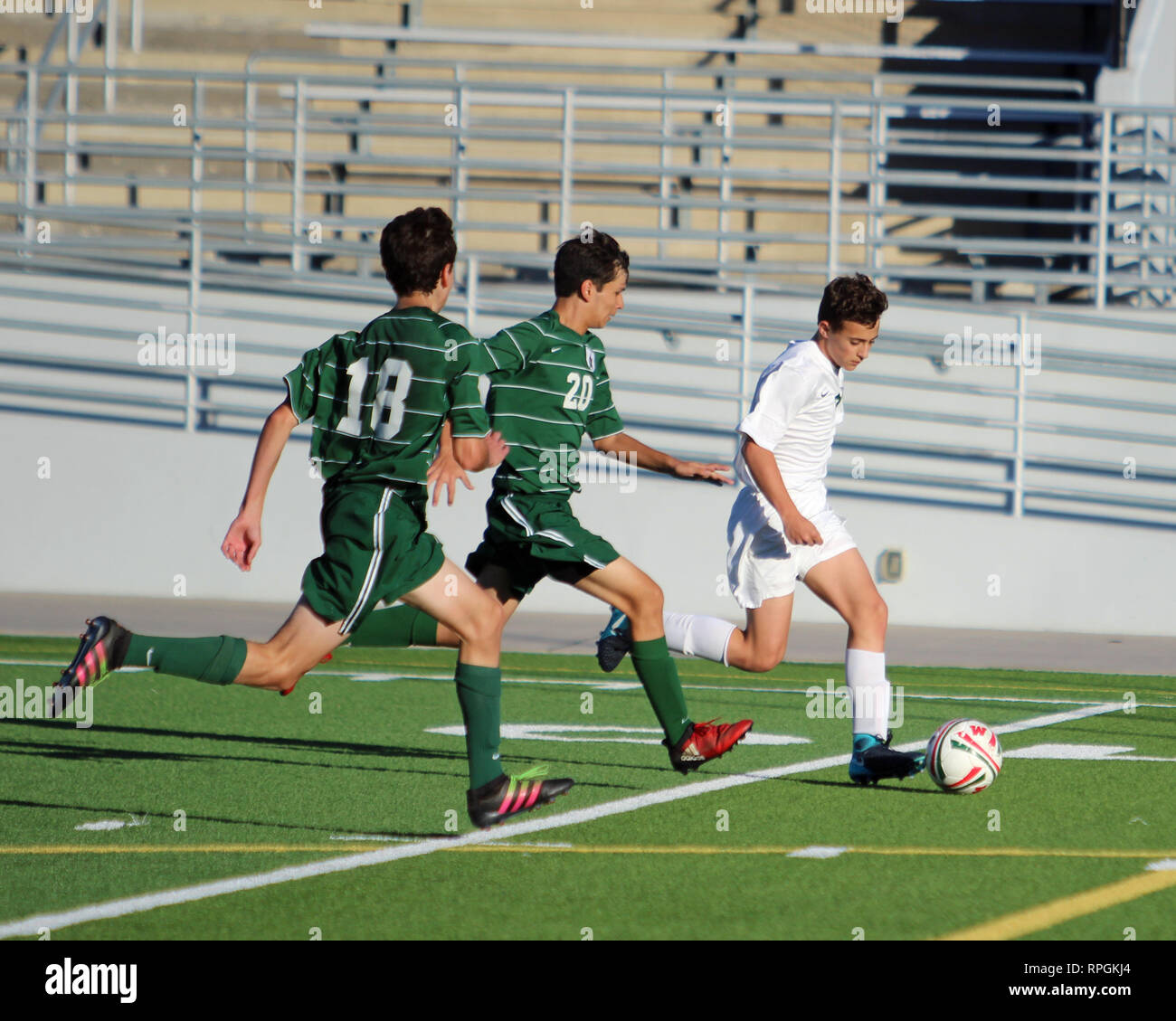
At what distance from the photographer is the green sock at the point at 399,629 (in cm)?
714

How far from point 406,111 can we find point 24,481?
6051 millimetres

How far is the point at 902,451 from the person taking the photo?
14.9 meters

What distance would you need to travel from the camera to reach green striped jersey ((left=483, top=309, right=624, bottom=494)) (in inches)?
261

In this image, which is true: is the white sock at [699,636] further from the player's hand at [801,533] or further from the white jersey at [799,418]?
the player's hand at [801,533]

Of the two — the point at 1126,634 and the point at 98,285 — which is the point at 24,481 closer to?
the point at 98,285

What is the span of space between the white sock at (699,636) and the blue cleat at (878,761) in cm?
75

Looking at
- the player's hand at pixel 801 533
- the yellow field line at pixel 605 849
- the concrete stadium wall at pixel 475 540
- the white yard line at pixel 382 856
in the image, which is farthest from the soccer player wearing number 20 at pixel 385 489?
the concrete stadium wall at pixel 475 540

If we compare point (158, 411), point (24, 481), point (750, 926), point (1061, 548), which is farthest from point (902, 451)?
point (750, 926)

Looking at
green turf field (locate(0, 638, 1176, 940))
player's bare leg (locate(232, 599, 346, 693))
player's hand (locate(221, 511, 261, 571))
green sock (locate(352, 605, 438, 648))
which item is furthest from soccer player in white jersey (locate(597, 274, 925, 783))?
player's hand (locate(221, 511, 261, 571))

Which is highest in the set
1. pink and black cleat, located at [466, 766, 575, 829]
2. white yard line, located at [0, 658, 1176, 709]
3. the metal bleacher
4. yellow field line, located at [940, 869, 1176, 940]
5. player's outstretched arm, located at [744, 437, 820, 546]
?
the metal bleacher

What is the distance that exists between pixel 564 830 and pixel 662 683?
0.99 m

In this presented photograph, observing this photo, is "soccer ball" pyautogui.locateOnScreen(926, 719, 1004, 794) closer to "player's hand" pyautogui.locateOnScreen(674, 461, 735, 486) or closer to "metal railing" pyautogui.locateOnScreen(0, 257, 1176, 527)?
"player's hand" pyautogui.locateOnScreen(674, 461, 735, 486)

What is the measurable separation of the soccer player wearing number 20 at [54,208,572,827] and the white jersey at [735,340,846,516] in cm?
143
